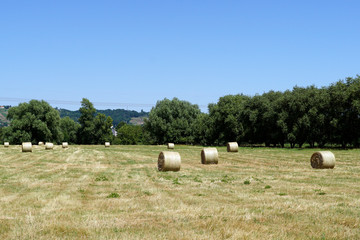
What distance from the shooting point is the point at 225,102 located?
99.9m

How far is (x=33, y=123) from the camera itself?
100 metres

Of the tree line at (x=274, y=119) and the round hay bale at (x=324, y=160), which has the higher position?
the tree line at (x=274, y=119)

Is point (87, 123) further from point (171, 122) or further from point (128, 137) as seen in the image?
point (128, 137)

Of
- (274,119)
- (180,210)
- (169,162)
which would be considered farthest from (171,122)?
(180,210)

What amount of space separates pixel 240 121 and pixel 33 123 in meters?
56.2

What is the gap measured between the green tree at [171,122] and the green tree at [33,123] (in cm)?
2958

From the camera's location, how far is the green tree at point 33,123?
99438mm

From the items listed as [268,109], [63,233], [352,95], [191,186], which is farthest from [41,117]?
[63,233]

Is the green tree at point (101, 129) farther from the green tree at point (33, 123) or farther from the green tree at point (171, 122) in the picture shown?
the green tree at point (33, 123)

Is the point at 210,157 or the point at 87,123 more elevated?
the point at 87,123

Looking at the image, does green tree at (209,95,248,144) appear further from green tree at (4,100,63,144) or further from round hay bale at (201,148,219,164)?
round hay bale at (201,148,219,164)

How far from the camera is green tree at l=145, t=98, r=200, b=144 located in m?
117

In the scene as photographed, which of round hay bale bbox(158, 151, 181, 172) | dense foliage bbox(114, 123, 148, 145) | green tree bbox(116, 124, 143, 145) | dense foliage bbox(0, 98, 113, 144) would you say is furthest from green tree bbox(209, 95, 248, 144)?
green tree bbox(116, 124, 143, 145)

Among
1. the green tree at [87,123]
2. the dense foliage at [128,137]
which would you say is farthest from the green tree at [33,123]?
the dense foliage at [128,137]
